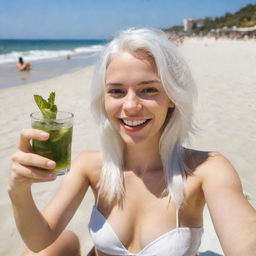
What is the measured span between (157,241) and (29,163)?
852 mm

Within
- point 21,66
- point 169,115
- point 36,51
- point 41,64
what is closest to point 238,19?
point 36,51

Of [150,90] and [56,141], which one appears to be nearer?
[56,141]

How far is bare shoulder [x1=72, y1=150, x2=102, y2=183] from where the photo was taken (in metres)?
2.09

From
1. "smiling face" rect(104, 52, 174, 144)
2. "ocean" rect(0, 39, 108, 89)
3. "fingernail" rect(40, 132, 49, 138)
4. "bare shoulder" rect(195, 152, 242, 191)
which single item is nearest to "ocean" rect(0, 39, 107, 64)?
"ocean" rect(0, 39, 108, 89)

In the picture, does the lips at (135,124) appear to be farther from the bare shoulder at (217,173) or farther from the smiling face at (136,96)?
the bare shoulder at (217,173)

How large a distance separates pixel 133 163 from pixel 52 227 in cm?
63

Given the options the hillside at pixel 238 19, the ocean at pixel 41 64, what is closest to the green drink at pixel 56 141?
the ocean at pixel 41 64

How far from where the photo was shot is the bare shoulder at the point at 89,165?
82.4 inches

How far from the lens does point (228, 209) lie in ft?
5.29

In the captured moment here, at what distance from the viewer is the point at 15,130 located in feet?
21.2

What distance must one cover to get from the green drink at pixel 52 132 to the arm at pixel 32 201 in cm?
6

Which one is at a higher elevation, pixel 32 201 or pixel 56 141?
pixel 56 141

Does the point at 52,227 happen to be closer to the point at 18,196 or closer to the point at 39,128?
the point at 18,196

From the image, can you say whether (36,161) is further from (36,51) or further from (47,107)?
(36,51)
